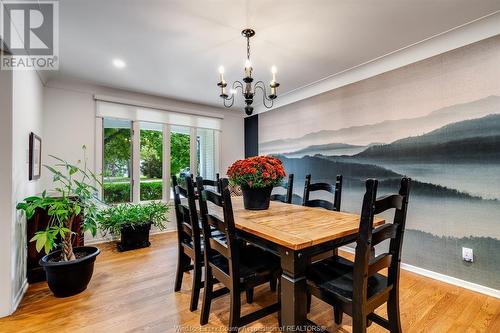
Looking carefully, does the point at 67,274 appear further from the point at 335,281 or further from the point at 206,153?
the point at 206,153

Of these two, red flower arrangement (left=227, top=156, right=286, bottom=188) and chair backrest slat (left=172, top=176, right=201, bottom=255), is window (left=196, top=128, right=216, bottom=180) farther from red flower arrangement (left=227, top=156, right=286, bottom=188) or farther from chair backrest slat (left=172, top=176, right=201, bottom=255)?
red flower arrangement (left=227, top=156, right=286, bottom=188)

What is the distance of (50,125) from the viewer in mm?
3479

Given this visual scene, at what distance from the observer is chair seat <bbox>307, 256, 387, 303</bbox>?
1.36 meters

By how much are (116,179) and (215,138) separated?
6.53 feet

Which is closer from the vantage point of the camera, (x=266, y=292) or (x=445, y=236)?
(x=266, y=292)

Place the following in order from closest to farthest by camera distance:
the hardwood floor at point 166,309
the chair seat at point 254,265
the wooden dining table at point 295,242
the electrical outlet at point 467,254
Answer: the wooden dining table at point 295,242 < the chair seat at point 254,265 < the hardwood floor at point 166,309 < the electrical outlet at point 467,254

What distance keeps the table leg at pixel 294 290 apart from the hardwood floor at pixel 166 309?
54 cm

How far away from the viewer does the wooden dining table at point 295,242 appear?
1.34 m

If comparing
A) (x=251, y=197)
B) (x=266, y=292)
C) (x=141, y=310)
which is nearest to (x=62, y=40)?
(x=251, y=197)

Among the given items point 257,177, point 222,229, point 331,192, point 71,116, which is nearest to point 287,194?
point 331,192

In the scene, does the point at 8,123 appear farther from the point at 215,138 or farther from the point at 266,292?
the point at 215,138

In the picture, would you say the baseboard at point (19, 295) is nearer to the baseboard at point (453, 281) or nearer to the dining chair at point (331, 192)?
the dining chair at point (331, 192)

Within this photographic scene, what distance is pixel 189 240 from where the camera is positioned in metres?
2.33

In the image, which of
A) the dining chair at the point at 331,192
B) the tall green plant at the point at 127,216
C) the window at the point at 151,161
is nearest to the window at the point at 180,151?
the window at the point at 151,161
